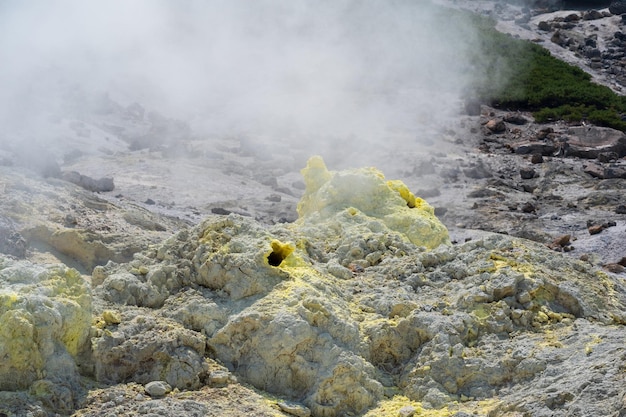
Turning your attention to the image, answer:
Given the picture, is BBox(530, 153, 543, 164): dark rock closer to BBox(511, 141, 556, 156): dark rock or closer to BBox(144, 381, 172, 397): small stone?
BBox(511, 141, 556, 156): dark rock

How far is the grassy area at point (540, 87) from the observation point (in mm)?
17047

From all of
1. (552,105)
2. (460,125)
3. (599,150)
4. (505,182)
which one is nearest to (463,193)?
(505,182)

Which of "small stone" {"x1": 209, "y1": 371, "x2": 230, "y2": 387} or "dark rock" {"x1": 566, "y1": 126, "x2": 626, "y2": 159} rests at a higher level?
"small stone" {"x1": 209, "y1": 371, "x2": 230, "y2": 387}

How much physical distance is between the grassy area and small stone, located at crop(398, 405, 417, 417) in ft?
47.8

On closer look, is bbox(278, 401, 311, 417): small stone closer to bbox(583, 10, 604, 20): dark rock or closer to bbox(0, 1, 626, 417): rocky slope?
bbox(0, 1, 626, 417): rocky slope

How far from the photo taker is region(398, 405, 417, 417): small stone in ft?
8.54

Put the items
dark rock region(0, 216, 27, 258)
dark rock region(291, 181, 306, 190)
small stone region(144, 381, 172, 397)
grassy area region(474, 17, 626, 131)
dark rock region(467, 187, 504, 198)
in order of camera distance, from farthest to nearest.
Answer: grassy area region(474, 17, 626, 131)
dark rock region(291, 181, 306, 190)
dark rock region(467, 187, 504, 198)
dark rock region(0, 216, 27, 258)
small stone region(144, 381, 172, 397)

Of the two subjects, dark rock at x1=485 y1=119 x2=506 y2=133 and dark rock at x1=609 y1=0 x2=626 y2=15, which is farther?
dark rock at x1=609 y1=0 x2=626 y2=15

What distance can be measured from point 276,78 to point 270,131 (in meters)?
3.05

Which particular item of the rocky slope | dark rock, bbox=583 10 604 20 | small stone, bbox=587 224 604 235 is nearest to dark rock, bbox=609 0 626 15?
dark rock, bbox=583 10 604 20

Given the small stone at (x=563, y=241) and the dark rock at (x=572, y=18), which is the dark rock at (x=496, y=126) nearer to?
the small stone at (x=563, y=241)

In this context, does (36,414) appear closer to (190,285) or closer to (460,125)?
(190,285)

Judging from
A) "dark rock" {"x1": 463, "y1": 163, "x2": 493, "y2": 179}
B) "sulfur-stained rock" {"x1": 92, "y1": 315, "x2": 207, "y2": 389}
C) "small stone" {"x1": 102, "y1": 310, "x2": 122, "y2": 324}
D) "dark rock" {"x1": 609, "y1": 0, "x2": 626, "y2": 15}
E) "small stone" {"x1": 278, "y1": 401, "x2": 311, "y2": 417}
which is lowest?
"dark rock" {"x1": 463, "y1": 163, "x2": 493, "y2": 179}

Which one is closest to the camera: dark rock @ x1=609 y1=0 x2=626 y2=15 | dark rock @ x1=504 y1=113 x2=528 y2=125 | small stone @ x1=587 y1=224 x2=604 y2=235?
small stone @ x1=587 y1=224 x2=604 y2=235
